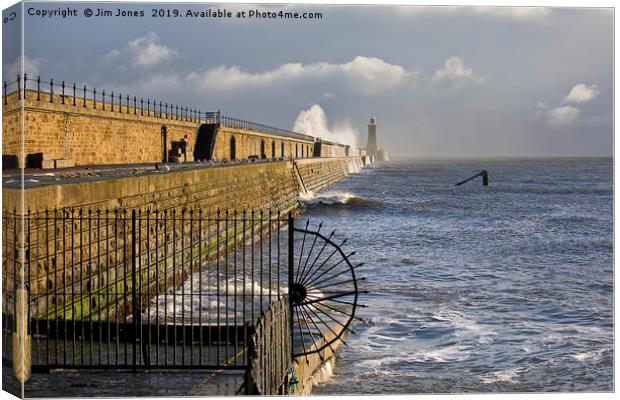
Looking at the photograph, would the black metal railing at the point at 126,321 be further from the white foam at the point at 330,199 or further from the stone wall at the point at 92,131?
the white foam at the point at 330,199

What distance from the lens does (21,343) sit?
29.1ft

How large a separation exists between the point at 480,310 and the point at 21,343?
1156 cm

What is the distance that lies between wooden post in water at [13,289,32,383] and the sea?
415cm

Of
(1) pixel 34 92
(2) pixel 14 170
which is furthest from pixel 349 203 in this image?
(2) pixel 14 170

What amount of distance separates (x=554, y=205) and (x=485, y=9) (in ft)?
144

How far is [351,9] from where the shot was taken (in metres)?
10.4

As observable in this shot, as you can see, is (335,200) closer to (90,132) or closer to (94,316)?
(90,132)

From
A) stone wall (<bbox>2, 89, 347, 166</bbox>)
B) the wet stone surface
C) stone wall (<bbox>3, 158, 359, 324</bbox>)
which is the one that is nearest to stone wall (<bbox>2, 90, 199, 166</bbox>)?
stone wall (<bbox>2, 89, 347, 166</bbox>)

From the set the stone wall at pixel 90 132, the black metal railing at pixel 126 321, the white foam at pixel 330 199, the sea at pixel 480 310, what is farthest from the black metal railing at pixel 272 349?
the white foam at pixel 330 199

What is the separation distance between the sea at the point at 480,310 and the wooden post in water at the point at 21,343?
415 centimetres

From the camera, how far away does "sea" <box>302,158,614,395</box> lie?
42.1ft

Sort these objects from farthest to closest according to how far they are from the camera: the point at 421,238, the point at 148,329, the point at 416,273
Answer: the point at 421,238 → the point at 416,273 → the point at 148,329

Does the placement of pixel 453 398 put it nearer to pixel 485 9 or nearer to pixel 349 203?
pixel 485 9

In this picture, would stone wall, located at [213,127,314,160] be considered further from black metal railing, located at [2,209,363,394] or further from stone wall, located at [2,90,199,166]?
black metal railing, located at [2,209,363,394]
